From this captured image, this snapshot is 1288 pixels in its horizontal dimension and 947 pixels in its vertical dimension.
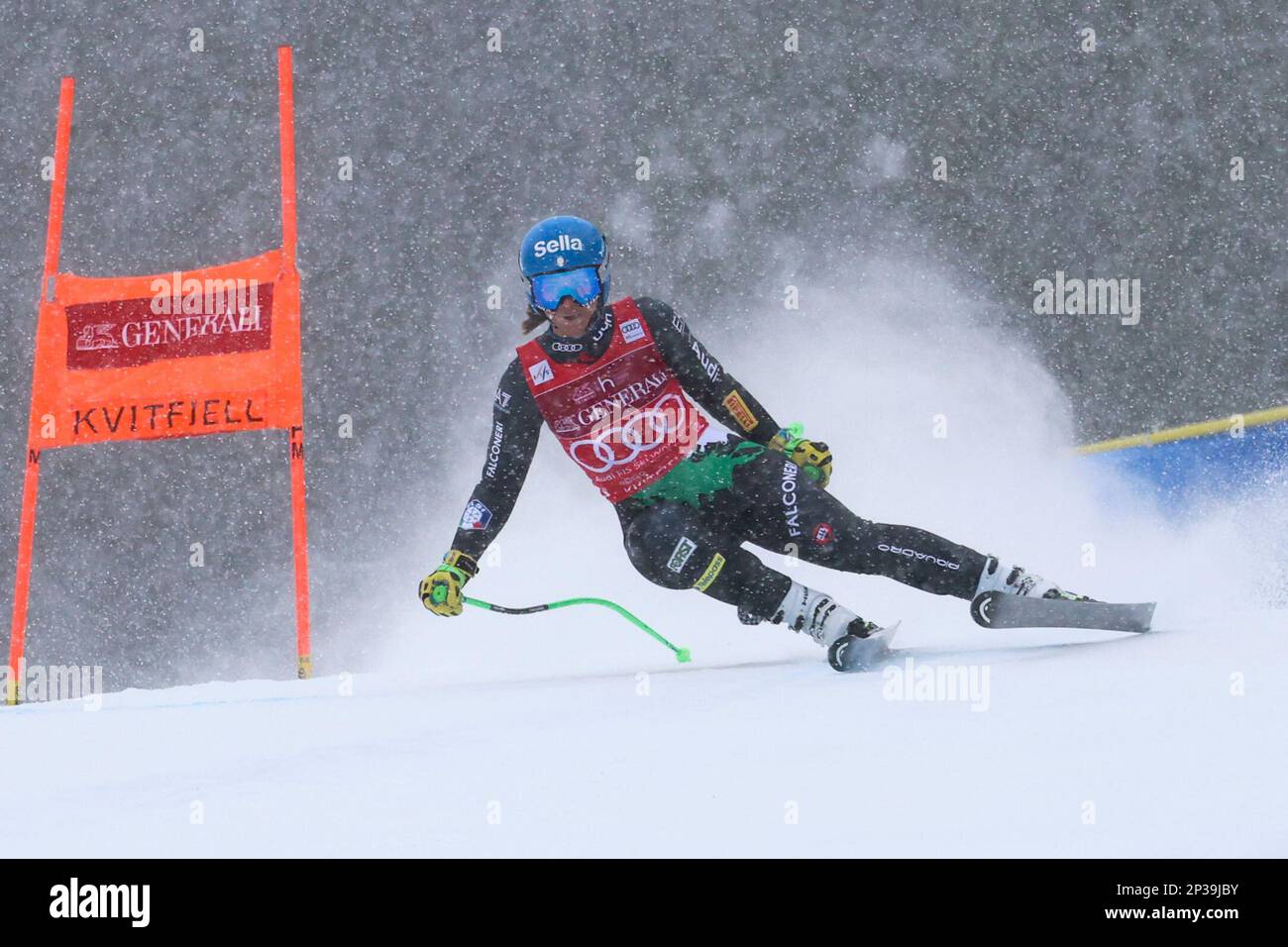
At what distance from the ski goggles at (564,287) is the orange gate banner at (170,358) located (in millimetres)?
1380

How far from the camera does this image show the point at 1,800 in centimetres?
223

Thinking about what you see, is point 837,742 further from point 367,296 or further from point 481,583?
point 367,296

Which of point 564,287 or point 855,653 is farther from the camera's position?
point 564,287

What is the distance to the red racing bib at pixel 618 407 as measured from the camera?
10.2ft

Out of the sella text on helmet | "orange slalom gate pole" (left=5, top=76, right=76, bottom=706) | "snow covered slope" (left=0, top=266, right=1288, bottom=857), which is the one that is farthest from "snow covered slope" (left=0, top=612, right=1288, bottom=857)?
"orange slalom gate pole" (left=5, top=76, right=76, bottom=706)

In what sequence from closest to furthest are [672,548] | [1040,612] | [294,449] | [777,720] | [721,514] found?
[777,720], [1040,612], [672,548], [721,514], [294,449]

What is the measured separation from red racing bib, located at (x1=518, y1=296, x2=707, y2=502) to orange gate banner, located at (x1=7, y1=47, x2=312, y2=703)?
52.1 inches

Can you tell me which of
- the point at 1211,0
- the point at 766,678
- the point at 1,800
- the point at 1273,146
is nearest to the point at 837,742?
the point at 766,678

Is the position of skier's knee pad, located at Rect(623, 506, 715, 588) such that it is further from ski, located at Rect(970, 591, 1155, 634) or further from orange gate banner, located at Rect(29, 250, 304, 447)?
orange gate banner, located at Rect(29, 250, 304, 447)

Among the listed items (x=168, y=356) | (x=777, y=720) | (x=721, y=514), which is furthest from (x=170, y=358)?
(x=777, y=720)

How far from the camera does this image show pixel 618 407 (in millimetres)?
3113

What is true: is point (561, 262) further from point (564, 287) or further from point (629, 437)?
point (629, 437)

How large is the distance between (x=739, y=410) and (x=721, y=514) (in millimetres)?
273

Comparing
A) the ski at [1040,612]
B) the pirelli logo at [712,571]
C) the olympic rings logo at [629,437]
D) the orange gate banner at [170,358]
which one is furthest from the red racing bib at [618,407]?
Answer: the orange gate banner at [170,358]
